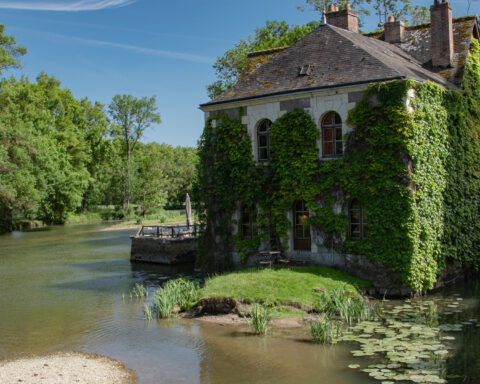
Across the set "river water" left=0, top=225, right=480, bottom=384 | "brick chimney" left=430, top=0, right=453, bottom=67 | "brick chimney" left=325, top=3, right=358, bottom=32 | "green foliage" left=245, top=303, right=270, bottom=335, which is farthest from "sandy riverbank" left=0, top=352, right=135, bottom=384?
"brick chimney" left=325, top=3, right=358, bottom=32

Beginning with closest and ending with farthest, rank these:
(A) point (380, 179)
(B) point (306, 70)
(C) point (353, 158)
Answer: (A) point (380, 179) → (C) point (353, 158) → (B) point (306, 70)

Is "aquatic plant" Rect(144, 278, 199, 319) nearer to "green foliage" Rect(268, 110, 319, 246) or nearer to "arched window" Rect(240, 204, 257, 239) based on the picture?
"arched window" Rect(240, 204, 257, 239)

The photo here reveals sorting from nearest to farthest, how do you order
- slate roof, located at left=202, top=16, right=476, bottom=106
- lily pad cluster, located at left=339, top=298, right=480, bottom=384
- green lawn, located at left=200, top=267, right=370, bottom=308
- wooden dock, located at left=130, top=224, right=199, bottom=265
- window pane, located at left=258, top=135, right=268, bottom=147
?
lily pad cluster, located at left=339, top=298, right=480, bottom=384 → green lawn, located at left=200, top=267, right=370, bottom=308 → slate roof, located at left=202, top=16, right=476, bottom=106 → window pane, located at left=258, top=135, right=268, bottom=147 → wooden dock, located at left=130, top=224, right=199, bottom=265

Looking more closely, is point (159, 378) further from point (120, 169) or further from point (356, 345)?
point (120, 169)

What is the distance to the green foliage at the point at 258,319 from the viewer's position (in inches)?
509

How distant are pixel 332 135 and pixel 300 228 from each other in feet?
11.9

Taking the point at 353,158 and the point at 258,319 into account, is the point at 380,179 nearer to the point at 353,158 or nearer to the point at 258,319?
the point at 353,158

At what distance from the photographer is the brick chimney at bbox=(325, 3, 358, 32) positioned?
22.9 metres

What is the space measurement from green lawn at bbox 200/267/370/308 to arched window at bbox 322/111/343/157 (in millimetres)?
4215

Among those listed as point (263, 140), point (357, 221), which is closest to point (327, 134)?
point (263, 140)

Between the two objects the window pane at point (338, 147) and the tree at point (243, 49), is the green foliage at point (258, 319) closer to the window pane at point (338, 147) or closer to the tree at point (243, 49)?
the window pane at point (338, 147)

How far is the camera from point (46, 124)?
53.3 metres

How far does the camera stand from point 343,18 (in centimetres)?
2303

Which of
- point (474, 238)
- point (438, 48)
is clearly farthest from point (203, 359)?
point (438, 48)
